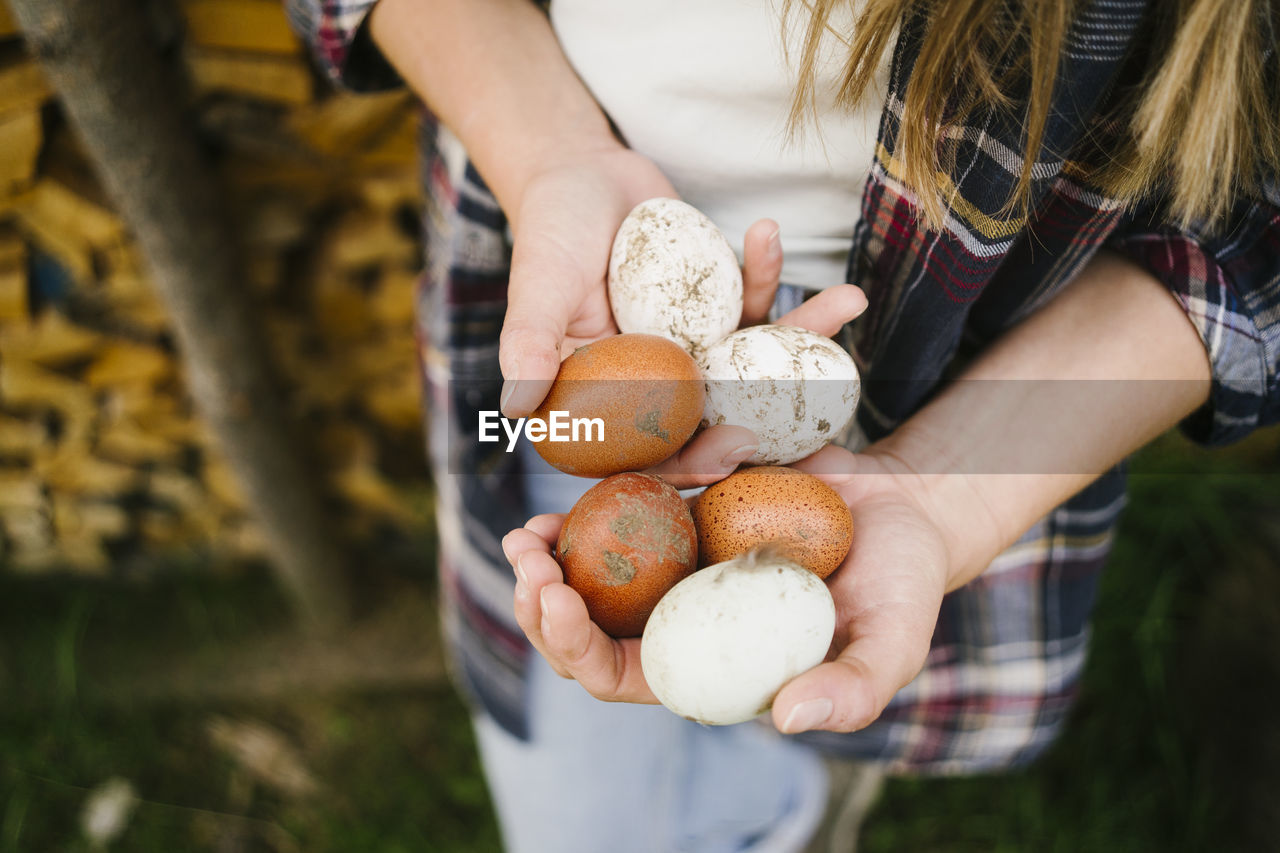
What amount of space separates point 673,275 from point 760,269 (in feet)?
0.39

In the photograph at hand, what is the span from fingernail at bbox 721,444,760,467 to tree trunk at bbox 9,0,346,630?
1.16 m

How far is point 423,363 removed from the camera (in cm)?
145

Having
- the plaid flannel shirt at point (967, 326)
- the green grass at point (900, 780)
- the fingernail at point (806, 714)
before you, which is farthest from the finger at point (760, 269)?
the green grass at point (900, 780)

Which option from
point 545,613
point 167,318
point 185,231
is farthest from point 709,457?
point 167,318

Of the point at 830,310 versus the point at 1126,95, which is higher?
the point at 1126,95

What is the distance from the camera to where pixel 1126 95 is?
34.1 inches

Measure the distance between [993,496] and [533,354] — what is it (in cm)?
64

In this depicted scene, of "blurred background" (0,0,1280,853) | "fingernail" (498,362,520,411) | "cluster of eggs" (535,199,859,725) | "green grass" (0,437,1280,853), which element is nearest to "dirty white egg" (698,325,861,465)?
"cluster of eggs" (535,199,859,725)

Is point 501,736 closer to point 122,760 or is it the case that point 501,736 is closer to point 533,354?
point 533,354

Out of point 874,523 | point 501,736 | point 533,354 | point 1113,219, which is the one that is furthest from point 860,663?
Answer: point 501,736

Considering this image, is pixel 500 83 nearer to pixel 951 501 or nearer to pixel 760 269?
pixel 760 269

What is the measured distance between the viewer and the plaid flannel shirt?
89 centimetres

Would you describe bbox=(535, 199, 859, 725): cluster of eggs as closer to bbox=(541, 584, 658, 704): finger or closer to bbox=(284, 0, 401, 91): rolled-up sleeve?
bbox=(541, 584, 658, 704): finger

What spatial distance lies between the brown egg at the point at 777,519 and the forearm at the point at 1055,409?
17 cm
